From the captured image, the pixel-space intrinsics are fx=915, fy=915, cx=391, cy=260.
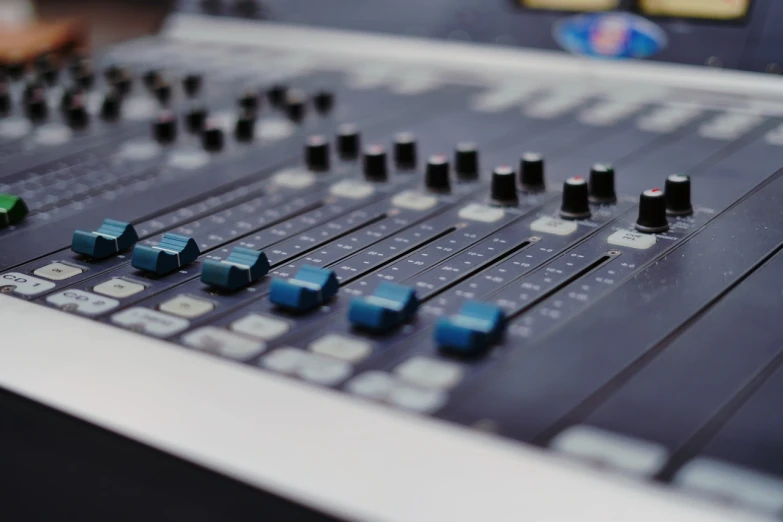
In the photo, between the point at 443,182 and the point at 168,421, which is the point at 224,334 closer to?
the point at 168,421

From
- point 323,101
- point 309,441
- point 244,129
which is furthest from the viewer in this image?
point 323,101

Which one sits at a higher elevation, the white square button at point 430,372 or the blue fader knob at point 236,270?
the white square button at point 430,372

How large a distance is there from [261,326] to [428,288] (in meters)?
0.17

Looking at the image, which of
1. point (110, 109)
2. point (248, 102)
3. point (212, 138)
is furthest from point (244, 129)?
point (110, 109)

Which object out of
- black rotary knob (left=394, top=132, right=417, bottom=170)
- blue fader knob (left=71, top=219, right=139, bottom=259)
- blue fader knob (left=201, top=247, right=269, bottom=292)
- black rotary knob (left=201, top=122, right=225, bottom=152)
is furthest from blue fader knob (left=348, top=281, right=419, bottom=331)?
black rotary knob (left=201, top=122, right=225, bottom=152)

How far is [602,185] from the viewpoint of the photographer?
1123mm

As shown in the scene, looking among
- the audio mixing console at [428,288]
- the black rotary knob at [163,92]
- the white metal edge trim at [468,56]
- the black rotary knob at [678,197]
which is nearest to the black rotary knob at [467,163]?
the audio mixing console at [428,288]

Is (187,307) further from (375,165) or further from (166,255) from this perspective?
(375,165)

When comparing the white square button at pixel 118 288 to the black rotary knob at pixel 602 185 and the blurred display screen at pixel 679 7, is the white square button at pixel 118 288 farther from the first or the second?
the blurred display screen at pixel 679 7

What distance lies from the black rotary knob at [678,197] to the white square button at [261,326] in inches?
19.6

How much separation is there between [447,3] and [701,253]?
1048 millimetres

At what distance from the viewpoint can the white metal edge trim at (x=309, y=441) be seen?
0.58 m

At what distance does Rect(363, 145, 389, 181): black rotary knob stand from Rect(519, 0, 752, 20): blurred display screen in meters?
0.64

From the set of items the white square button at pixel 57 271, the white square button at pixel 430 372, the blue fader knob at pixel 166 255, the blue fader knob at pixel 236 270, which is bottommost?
the white square button at pixel 57 271
